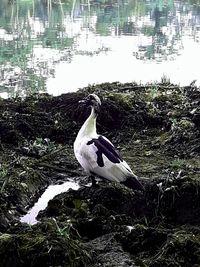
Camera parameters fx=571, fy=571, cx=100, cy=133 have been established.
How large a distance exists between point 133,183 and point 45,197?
1.20 m

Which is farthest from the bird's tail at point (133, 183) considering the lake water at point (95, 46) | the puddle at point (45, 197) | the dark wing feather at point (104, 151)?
the lake water at point (95, 46)

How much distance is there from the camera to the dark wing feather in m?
5.40

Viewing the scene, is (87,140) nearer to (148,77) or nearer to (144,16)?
(148,77)

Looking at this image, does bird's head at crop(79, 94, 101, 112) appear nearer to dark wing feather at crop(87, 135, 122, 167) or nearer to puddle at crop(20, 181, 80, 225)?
dark wing feather at crop(87, 135, 122, 167)

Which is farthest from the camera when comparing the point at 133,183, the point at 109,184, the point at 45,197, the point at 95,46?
the point at 95,46

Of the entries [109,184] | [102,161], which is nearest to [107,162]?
[102,161]

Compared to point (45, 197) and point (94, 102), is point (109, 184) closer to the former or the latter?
point (45, 197)

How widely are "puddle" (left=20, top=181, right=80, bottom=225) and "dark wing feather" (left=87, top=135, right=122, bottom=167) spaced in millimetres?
643

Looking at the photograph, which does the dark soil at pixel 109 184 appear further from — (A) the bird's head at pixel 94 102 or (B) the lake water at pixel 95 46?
(B) the lake water at pixel 95 46

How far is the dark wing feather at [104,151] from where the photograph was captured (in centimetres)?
540

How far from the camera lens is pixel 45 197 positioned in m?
5.96

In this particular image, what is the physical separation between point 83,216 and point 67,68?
33.6 feet

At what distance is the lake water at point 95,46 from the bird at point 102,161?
6235mm

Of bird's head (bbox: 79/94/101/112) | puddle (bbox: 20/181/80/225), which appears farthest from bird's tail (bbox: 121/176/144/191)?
bird's head (bbox: 79/94/101/112)
